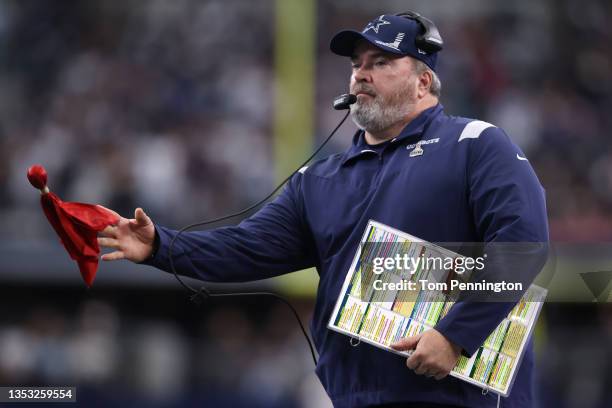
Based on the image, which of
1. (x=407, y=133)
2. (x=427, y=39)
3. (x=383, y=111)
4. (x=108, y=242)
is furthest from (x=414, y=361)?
(x=427, y=39)

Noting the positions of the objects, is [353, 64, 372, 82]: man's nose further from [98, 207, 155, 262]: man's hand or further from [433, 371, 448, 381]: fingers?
[433, 371, 448, 381]: fingers

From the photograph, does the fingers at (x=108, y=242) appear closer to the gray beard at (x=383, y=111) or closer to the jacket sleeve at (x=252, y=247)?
the jacket sleeve at (x=252, y=247)

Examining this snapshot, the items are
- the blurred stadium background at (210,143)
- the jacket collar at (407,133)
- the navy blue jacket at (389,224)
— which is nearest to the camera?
the navy blue jacket at (389,224)

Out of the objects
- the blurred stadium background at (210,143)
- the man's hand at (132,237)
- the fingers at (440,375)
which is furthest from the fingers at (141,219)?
the blurred stadium background at (210,143)

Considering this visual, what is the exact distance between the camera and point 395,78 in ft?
12.1

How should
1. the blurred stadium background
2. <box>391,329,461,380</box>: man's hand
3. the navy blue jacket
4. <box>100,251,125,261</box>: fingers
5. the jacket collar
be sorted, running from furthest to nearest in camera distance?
the blurred stadium background, the jacket collar, <box>100,251,125,261</box>: fingers, the navy blue jacket, <box>391,329,461,380</box>: man's hand

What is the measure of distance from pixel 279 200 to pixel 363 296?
2.24 ft

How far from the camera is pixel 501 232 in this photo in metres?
3.15

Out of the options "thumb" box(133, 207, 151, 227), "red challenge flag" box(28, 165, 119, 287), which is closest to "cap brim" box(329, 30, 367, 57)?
"thumb" box(133, 207, 151, 227)

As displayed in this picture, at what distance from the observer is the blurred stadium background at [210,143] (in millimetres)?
8086

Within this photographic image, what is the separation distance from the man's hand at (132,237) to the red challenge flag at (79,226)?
1.4 inches

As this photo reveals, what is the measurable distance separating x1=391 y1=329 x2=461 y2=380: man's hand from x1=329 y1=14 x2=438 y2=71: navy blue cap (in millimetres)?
995

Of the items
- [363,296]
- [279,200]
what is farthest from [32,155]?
[363,296]

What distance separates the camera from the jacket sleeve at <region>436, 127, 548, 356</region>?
311 cm
